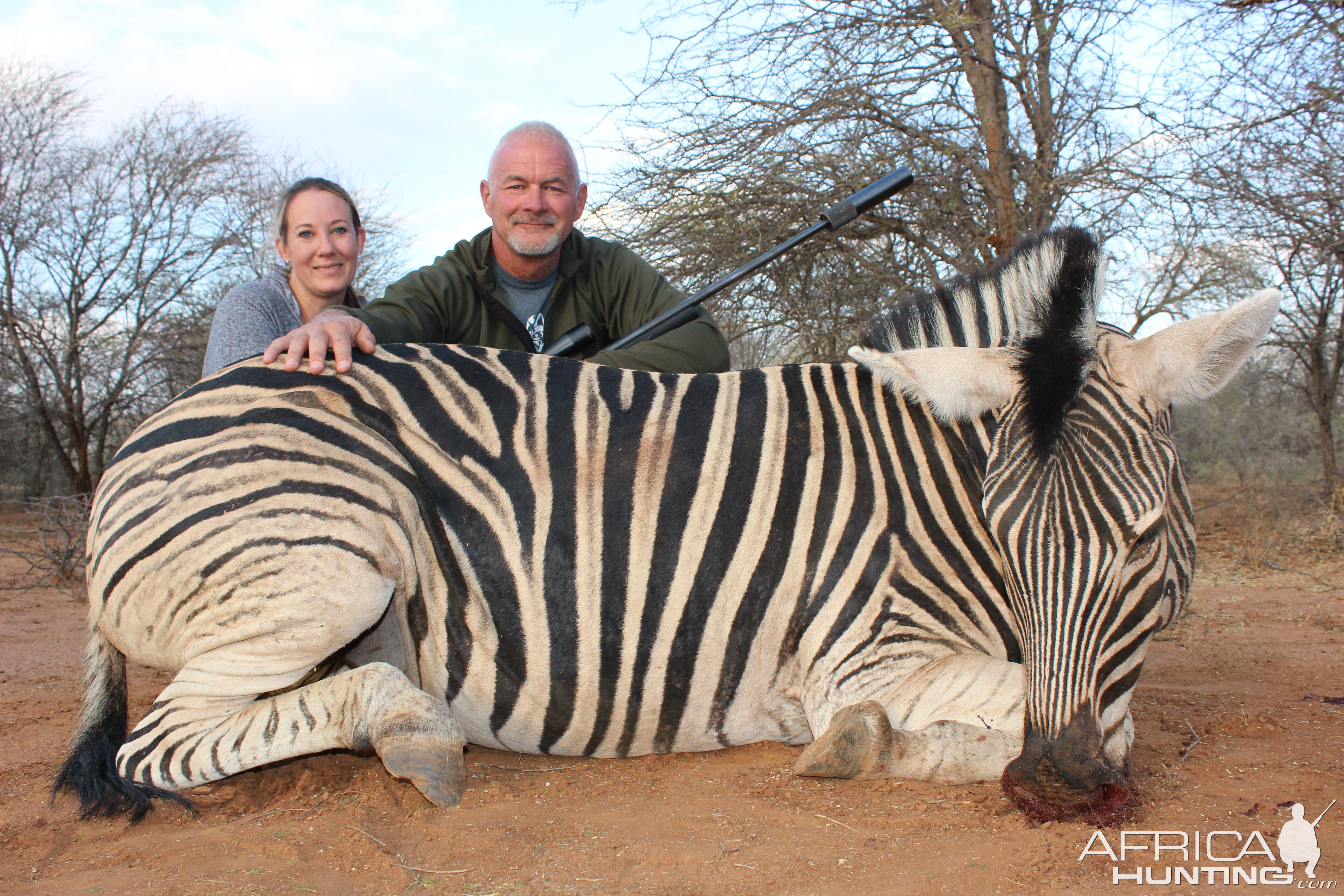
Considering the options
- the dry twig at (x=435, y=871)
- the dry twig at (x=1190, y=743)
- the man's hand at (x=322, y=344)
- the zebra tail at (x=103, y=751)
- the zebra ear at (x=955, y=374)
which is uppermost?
the man's hand at (x=322, y=344)

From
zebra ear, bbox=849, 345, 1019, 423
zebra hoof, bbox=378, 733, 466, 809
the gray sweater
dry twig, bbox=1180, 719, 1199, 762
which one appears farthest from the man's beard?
dry twig, bbox=1180, 719, 1199, 762

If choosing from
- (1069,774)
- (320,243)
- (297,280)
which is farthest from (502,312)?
(1069,774)

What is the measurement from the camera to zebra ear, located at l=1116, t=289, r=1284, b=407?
7.79 feet

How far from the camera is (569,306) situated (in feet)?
15.8

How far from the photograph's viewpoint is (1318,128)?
7812mm

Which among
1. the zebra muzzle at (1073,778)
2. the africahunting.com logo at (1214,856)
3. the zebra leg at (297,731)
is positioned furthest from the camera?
the zebra leg at (297,731)

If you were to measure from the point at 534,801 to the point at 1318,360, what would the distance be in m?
11.2

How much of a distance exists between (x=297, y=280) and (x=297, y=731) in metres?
2.95

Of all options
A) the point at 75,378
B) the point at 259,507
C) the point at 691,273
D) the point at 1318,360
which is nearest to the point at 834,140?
the point at 691,273

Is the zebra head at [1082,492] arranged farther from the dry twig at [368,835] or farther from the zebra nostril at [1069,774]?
the dry twig at [368,835]

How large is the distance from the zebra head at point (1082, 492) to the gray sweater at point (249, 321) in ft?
10.0

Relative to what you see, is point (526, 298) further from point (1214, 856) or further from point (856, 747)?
point (1214, 856)

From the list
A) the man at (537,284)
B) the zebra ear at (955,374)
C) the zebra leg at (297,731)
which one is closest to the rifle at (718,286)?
the man at (537,284)

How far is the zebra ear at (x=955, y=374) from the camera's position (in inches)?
103
